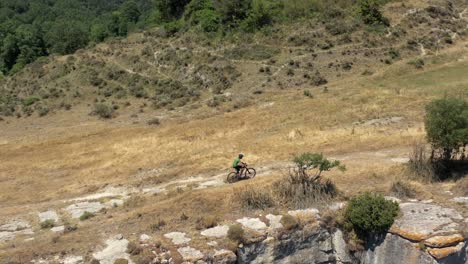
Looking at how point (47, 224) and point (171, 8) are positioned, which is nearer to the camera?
point (47, 224)

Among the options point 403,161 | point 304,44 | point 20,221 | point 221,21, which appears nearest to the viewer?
point 20,221

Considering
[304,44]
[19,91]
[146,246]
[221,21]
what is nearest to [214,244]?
[146,246]

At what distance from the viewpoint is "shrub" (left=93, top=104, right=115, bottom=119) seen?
41625 millimetres

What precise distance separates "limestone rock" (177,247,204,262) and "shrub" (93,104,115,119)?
27.7m

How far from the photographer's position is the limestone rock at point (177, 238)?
16036mm

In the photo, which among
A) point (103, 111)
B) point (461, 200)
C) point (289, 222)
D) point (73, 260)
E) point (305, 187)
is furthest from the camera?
point (103, 111)

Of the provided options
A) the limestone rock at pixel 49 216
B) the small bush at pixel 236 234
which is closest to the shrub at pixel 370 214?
the small bush at pixel 236 234

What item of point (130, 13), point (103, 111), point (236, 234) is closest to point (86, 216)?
point (236, 234)

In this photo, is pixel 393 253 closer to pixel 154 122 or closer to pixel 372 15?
pixel 154 122

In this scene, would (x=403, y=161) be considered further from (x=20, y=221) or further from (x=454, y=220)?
(x=20, y=221)

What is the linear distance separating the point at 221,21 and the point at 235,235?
133ft

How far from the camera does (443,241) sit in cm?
1573

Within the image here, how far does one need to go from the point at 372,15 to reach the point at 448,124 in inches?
1287

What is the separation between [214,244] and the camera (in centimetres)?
1600
